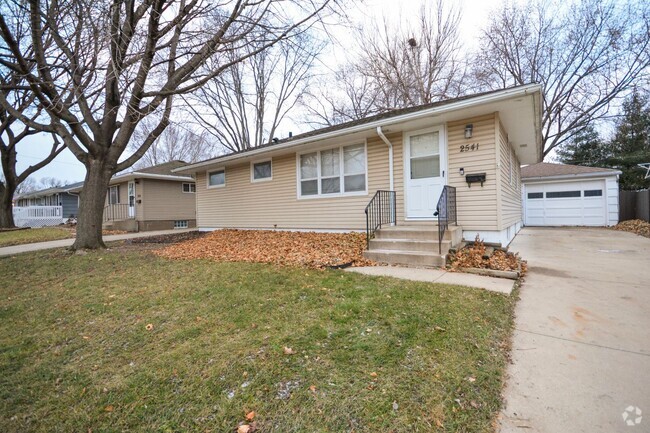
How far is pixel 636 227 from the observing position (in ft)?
37.1

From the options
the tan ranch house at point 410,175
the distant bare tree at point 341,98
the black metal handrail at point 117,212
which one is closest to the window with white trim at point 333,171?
the tan ranch house at point 410,175

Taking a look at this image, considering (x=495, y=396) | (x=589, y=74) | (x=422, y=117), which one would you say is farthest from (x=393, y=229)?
(x=589, y=74)

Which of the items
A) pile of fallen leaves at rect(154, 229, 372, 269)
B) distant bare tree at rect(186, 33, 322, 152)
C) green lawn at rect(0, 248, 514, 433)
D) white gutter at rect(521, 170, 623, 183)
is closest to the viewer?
green lawn at rect(0, 248, 514, 433)

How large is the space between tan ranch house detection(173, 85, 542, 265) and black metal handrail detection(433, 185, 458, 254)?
0.07ft

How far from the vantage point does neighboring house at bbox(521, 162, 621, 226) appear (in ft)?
42.5

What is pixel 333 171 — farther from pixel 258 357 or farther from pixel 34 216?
pixel 34 216

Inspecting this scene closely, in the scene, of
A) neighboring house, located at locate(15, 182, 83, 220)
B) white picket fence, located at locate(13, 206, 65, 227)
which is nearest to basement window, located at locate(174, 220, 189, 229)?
white picket fence, located at locate(13, 206, 65, 227)

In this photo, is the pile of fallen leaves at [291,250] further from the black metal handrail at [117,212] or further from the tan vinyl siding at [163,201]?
the black metal handrail at [117,212]

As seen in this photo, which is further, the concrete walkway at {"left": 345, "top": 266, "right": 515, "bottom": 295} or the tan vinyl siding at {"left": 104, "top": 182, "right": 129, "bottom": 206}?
the tan vinyl siding at {"left": 104, "top": 182, "right": 129, "bottom": 206}

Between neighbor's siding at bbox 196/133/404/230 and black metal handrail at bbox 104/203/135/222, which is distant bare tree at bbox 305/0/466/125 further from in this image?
black metal handrail at bbox 104/203/135/222

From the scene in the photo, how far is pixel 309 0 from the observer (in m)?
6.55

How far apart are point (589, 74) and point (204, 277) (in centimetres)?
2090

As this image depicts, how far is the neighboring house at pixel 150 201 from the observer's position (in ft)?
50.4

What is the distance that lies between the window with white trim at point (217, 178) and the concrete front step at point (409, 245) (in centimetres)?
761
